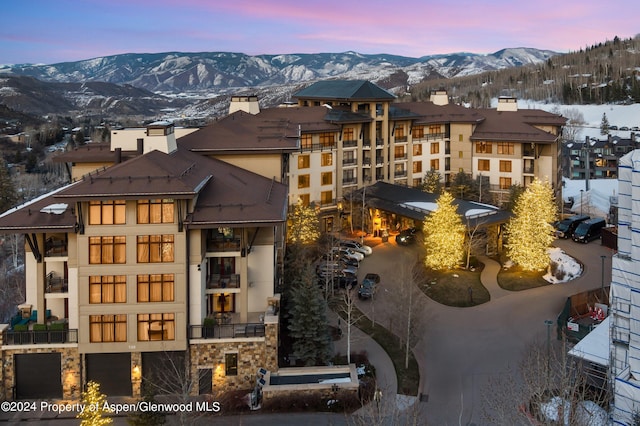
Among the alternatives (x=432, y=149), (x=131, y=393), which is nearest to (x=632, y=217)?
(x=131, y=393)

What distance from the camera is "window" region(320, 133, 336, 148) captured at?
54281mm

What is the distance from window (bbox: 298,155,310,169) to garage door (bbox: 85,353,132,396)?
29.5 meters

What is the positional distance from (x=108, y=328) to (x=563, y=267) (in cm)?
3174

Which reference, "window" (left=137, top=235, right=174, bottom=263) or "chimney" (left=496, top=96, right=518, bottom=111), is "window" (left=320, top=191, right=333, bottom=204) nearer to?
"chimney" (left=496, top=96, right=518, bottom=111)

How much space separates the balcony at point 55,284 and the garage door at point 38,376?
9.69 ft

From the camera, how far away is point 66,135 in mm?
138125

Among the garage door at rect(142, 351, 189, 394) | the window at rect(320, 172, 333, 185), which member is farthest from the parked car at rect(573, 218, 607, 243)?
the garage door at rect(142, 351, 189, 394)

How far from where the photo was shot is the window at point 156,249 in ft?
83.0

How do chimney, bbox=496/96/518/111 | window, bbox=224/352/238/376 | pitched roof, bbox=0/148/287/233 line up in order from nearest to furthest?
pitched roof, bbox=0/148/287/233 → window, bbox=224/352/238/376 → chimney, bbox=496/96/518/111

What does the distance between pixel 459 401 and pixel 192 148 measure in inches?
824

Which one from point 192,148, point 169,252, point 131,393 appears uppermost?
point 192,148

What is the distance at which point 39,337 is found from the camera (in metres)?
24.9

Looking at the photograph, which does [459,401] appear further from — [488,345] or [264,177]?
[264,177]

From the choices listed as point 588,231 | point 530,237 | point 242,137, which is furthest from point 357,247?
point 588,231
